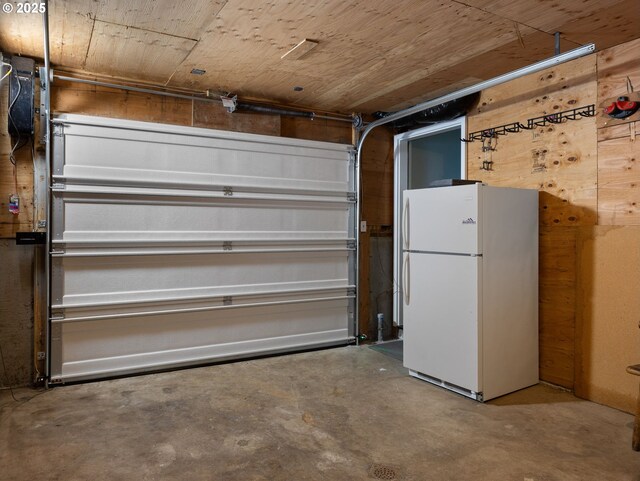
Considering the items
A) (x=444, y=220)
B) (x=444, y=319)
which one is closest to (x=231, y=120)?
(x=444, y=220)

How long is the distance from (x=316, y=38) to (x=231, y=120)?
149 cm

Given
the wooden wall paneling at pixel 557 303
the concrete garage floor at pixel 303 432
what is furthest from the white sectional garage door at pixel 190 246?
the wooden wall paneling at pixel 557 303

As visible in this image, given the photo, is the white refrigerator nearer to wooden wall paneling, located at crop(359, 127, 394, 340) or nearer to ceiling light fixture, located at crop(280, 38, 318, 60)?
wooden wall paneling, located at crop(359, 127, 394, 340)

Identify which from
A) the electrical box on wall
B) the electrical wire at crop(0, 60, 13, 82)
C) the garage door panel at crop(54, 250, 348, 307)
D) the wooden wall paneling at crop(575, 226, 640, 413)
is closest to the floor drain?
the wooden wall paneling at crop(575, 226, 640, 413)

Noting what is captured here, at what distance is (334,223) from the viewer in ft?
15.8

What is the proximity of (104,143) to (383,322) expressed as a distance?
3.46m

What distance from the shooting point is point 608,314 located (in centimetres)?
314

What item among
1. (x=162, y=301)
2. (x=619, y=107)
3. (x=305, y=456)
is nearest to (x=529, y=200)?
(x=619, y=107)

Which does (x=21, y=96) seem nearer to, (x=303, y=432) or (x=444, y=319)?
(x=303, y=432)

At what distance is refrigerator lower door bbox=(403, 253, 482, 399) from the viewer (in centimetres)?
325

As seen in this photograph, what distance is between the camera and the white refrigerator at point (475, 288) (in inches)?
128

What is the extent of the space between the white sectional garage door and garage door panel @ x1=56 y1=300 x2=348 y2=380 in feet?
0.03

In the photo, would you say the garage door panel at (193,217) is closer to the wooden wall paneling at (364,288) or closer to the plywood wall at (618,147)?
the wooden wall paneling at (364,288)

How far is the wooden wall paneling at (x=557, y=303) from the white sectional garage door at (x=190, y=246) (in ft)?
6.51
